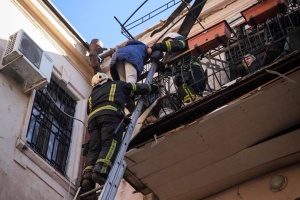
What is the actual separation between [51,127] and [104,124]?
3260 millimetres

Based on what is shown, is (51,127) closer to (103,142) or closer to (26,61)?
(26,61)

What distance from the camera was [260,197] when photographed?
254 inches

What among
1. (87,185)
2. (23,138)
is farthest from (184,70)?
(87,185)

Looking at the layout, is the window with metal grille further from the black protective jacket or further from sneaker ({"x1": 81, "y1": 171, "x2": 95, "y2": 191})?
sneaker ({"x1": 81, "y1": 171, "x2": 95, "y2": 191})

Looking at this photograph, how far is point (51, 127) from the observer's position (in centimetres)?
919

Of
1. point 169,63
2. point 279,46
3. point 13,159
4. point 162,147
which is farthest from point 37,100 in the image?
point 279,46

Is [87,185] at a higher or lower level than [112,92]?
lower

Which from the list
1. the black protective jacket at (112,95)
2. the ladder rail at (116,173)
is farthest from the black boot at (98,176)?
the black protective jacket at (112,95)

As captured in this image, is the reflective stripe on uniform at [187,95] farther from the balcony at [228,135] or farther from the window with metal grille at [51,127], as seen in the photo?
the window with metal grille at [51,127]

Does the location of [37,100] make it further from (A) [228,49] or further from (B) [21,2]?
(A) [228,49]

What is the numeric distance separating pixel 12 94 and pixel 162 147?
9.38 feet

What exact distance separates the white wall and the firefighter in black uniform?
157 cm

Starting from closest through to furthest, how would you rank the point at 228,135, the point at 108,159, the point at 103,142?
the point at 108,159
the point at 103,142
the point at 228,135

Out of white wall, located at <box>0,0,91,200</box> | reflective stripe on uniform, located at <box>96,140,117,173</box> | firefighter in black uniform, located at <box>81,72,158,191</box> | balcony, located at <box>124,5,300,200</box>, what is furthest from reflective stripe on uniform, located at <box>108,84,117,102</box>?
white wall, located at <box>0,0,91,200</box>
